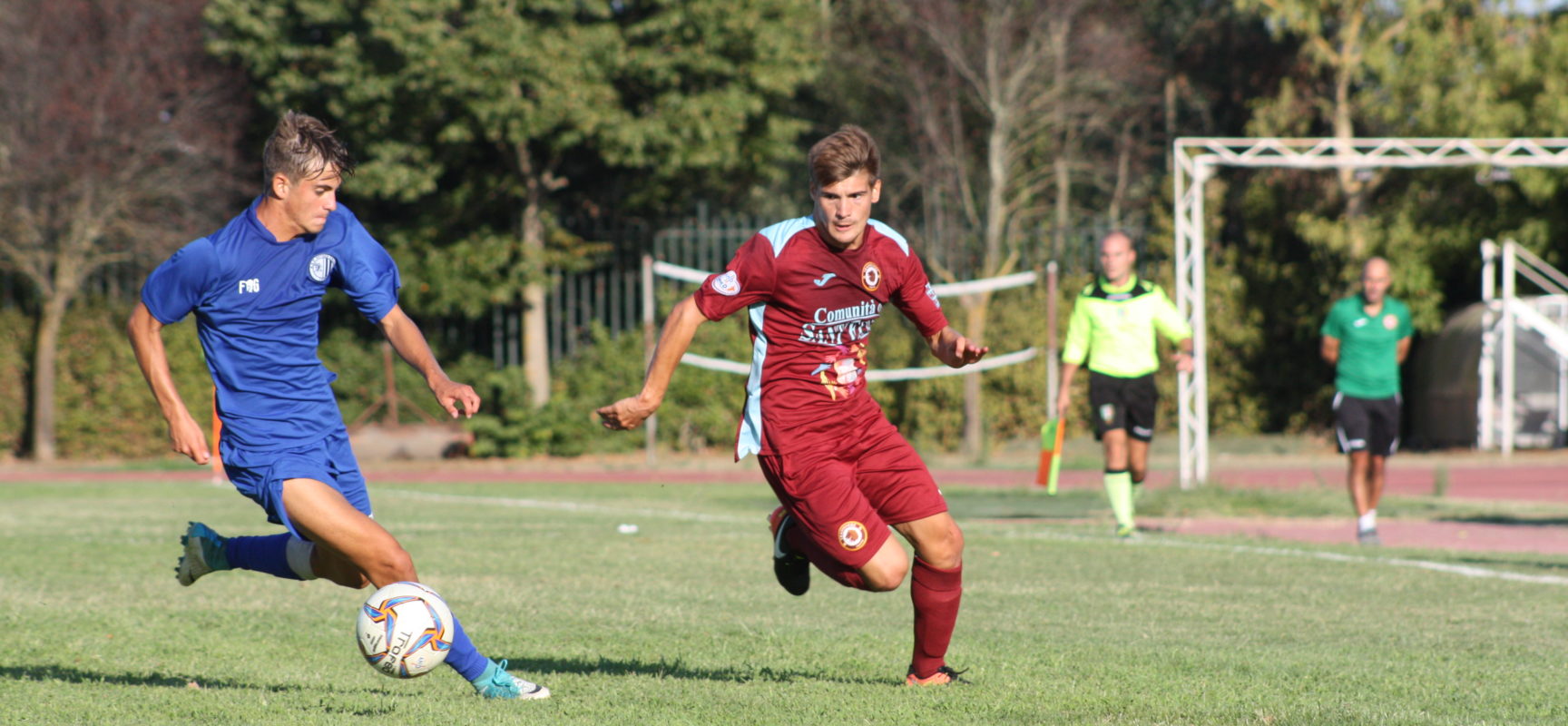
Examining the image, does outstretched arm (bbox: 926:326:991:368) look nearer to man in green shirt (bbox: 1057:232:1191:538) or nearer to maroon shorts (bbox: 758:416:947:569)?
maroon shorts (bbox: 758:416:947:569)

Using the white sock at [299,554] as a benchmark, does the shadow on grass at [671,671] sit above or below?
below

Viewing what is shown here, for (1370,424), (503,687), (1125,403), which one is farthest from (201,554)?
(1370,424)

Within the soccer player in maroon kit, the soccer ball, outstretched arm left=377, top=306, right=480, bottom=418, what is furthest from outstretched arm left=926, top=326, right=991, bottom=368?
the soccer ball

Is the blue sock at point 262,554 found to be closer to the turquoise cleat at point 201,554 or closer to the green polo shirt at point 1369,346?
the turquoise cleat at point 201,554

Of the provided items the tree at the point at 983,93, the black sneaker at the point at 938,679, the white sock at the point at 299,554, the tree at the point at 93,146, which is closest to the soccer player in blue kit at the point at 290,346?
the white sock at the point at 299,554

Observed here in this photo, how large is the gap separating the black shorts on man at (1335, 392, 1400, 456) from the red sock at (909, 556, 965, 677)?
23.0ft

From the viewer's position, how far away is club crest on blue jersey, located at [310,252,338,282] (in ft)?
17.7

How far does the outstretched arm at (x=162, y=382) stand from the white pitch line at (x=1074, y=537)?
7.36m

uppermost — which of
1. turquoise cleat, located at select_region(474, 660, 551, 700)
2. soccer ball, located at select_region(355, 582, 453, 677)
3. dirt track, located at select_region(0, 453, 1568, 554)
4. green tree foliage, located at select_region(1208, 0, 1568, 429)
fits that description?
green tree foliage, located at select_region(1208, 0, 1568, 429)

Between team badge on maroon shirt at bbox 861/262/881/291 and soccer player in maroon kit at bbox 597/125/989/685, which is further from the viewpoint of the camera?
team badge on maroon shirt at bbox 861/262/881/291

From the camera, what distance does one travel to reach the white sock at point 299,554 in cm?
564

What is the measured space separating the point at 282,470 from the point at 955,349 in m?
2.38

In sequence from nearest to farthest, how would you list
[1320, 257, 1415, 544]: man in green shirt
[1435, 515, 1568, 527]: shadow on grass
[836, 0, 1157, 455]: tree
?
[1320, 257, 1415, 544]: man in green shirt → [1435, 515, 1568, 527]: shadow on grass → [836, 0, 1157, 455]: tree

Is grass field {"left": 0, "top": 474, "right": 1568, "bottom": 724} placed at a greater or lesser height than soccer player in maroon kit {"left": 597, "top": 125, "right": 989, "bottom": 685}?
lesser
